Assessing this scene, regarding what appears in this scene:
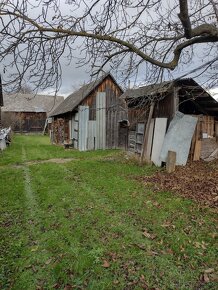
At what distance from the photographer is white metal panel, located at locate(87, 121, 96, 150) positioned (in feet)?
60.8

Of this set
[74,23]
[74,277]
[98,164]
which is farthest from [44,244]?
[98,164]

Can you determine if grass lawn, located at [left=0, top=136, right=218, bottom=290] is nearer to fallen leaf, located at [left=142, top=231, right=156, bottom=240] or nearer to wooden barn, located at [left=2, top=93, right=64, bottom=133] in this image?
fallen leaf, located at [left=142, top=231, right=156, bottom=240]

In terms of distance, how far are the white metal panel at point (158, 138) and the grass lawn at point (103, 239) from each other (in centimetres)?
323

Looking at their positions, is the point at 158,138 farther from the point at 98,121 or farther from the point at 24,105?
the point at 24,105

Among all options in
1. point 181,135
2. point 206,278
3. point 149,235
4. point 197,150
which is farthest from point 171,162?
point 206,278

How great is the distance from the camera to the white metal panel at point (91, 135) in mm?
18531

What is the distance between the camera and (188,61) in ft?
19.9

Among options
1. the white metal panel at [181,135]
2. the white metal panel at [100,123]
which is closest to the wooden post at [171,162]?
the white metal panel at [181,135]

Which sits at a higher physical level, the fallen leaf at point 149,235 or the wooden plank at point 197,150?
the wooden plank at point 197,150

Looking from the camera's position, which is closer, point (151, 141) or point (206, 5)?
point (206, 5)

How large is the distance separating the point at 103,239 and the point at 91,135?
46.1 feet

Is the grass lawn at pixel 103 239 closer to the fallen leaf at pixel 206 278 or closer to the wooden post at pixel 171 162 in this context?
the fallen leaf at pixel 206 278

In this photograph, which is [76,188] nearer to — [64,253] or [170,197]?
[170,197]

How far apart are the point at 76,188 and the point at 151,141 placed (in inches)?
192
